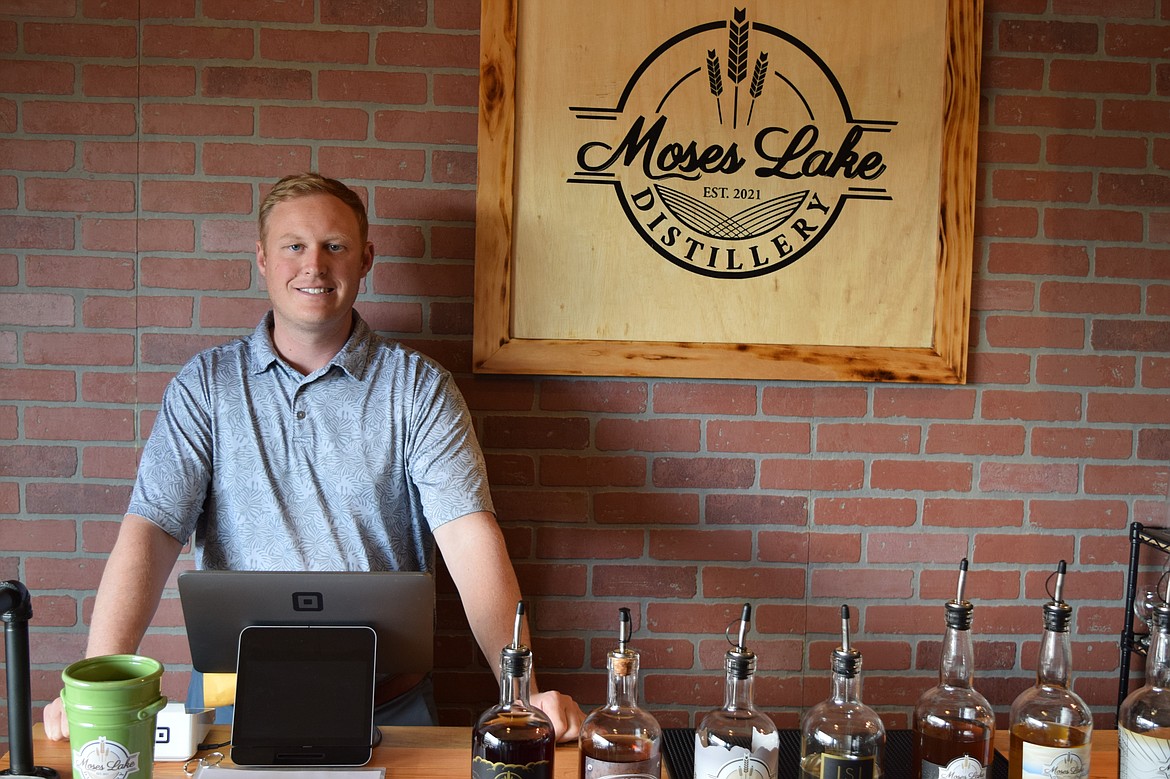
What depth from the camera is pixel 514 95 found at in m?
2.08

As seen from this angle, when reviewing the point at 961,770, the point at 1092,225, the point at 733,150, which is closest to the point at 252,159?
the point at 733,150

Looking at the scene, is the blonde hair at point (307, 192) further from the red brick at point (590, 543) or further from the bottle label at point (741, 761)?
the bottle label at point (741, 761)

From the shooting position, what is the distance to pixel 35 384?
209cm

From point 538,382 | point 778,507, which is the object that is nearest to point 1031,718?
point 778,507

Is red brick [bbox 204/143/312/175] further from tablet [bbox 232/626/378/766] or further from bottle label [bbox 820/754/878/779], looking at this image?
bottle label [bbox 820/754/878/779]

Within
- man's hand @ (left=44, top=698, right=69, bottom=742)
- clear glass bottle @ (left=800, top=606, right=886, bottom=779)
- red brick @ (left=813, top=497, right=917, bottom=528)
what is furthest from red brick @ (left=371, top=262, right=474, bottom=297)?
clear glass bottle @ (left=800, top=606, right=886, bottom=779)

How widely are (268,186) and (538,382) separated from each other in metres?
0.72

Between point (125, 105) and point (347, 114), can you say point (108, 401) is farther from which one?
point (347, 114)

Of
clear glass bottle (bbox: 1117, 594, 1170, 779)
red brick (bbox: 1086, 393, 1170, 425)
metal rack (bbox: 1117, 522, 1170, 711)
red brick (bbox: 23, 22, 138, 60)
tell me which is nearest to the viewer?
clear glass bottle (bbox: 1117, 594, 1170, 779)

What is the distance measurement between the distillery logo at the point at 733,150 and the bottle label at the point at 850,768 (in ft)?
4.23

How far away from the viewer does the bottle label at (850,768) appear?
1.01 m

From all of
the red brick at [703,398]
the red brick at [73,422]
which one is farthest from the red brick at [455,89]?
the red brick at [73,422]

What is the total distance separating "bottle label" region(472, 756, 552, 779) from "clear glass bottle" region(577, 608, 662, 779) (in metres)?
0.06

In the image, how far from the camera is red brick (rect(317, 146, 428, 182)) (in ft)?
6.86
